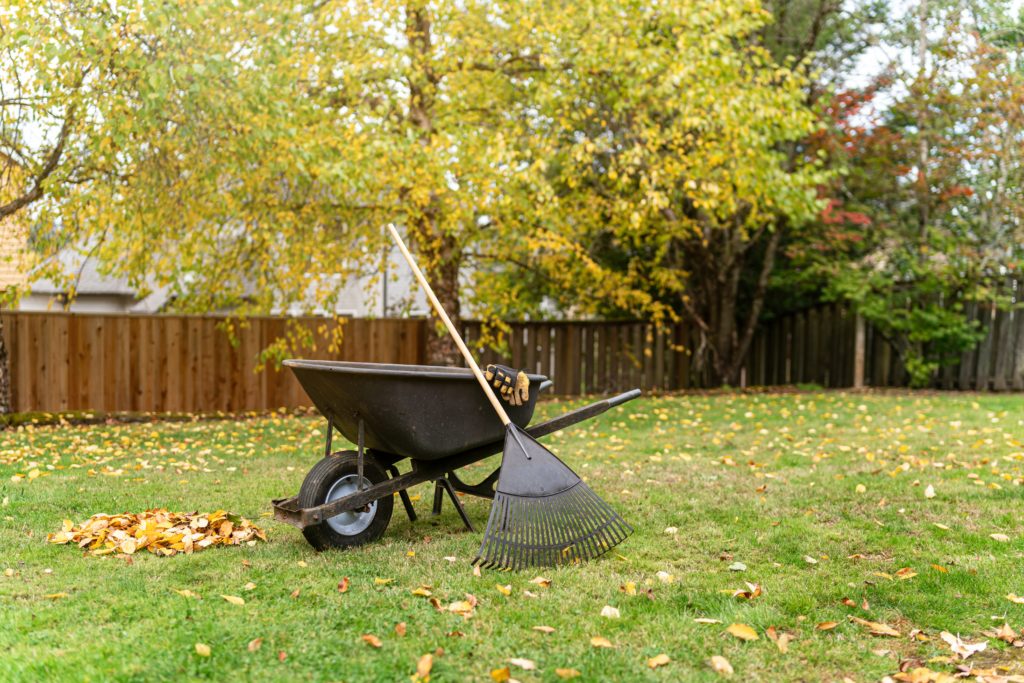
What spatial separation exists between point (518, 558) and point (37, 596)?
2111 millimetres

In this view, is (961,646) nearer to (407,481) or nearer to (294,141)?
(407,481)

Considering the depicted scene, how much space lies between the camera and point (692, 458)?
7.59 m

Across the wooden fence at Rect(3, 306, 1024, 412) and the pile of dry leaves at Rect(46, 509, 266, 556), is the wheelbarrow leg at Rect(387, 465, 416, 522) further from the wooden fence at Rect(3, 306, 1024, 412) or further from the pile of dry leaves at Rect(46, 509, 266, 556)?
the wooden fence at Rect(3, 306, 1024, 412)

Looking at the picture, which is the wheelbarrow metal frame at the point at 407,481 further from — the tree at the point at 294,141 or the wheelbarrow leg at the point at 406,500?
the tree at the point at 294,141

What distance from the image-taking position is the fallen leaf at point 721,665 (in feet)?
10.2

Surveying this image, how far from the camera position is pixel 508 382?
4.70 metres

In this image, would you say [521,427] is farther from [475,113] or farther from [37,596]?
[475,113]

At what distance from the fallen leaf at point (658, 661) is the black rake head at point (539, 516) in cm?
115

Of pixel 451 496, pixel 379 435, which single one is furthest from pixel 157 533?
pixel 451 496

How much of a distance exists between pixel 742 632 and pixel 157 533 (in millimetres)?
3007

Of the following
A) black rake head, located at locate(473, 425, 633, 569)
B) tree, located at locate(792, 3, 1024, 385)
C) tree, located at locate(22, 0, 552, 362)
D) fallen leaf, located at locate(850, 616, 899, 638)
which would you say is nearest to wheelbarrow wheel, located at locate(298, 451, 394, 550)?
black rake head, located at locate(473, 425, 633, 569)

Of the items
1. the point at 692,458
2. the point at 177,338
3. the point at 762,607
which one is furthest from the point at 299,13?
the point at 762,607

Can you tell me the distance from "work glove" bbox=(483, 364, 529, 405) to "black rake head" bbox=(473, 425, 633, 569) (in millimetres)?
184

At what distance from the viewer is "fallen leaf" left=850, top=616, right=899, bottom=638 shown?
347 cm
